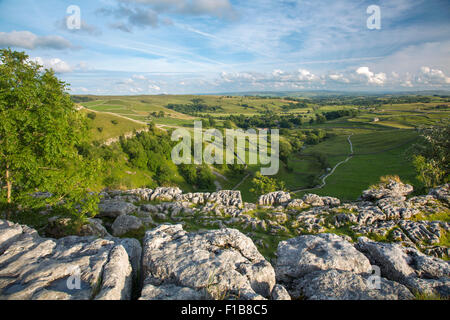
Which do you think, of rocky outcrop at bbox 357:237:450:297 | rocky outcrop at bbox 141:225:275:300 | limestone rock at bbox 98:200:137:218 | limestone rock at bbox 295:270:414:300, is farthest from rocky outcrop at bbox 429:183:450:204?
limestone rock at bbox 98:200:137:218

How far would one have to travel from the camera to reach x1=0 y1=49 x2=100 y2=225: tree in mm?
13016

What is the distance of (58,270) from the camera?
28.3 ft

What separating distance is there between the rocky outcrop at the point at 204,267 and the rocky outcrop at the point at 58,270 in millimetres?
1267

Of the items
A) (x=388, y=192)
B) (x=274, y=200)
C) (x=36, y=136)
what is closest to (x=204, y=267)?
(x=36, y=136)

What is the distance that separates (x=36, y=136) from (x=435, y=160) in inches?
2238

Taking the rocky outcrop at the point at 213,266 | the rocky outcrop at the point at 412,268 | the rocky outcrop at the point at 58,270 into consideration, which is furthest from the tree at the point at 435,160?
the rocky outcrop at the point at 58,270

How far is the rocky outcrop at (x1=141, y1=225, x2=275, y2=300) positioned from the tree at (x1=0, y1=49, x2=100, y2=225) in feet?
26.7

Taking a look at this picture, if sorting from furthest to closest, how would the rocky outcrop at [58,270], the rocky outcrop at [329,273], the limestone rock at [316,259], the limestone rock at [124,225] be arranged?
the limestone rock at [124,225] < the limestone rock at [316,259] < the rocky outcrop at [329,273] < the rocky outcrop at [58,270]

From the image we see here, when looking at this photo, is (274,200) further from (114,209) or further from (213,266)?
(213,266)

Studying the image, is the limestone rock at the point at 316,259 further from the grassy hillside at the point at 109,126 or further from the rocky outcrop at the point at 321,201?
the grassy hillside at the point at 109,126

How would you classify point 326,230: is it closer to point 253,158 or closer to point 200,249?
point 200,249

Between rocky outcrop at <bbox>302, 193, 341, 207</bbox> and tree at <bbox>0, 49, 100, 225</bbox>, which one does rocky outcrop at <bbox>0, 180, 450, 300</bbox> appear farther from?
rocky outcrop at <bbox>302, 193, 341, 207</bbox>

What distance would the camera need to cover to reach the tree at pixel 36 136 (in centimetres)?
1302

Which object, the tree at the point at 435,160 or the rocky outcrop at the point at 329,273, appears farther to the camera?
the tree at the point at 435,160
